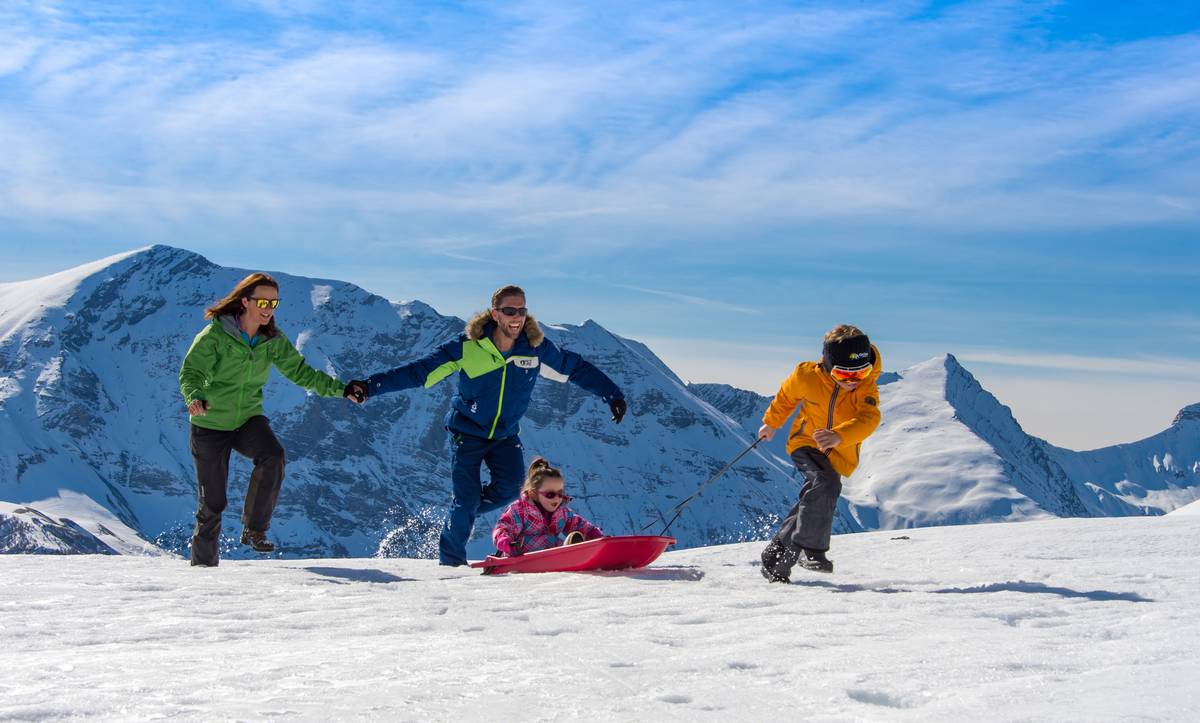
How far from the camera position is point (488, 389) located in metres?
9.23

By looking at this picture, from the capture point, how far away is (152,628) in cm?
524

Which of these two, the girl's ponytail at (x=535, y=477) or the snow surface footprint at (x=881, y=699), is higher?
the girl's ponytail at (x=535, y=477)

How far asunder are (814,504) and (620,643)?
272 centimetres

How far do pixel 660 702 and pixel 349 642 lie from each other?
1760 millimetres

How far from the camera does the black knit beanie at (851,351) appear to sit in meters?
7.05

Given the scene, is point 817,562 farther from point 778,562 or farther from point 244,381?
point 244,381

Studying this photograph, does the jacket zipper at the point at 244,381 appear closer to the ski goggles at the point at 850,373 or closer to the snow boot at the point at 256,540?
the snow boot at the point at 256,540

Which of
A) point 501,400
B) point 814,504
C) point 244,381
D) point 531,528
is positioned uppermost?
point 244,381

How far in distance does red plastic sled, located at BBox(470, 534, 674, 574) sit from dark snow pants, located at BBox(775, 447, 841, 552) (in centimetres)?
111

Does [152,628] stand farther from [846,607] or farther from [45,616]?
[846,607]

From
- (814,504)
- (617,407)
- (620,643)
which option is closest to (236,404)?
(617,407)

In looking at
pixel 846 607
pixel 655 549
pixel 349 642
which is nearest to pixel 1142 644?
pixel 846 607

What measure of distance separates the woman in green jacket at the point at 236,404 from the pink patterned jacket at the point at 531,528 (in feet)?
5.42

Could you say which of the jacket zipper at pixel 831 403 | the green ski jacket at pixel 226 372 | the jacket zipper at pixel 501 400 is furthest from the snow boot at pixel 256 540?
the jacket zipper at pixel 831 403
